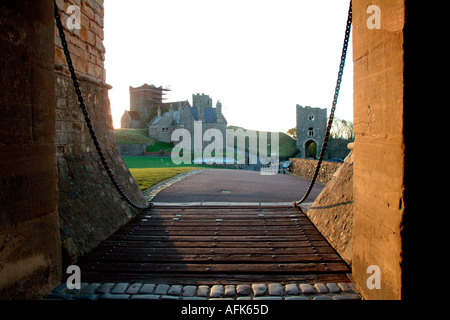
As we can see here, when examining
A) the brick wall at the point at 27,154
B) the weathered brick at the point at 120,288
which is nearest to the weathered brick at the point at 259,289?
the weathered brick at the point at 120,288

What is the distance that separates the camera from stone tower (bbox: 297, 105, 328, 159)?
55000 mm

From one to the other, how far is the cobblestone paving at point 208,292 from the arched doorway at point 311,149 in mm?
56073

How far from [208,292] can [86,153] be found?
3.43 metres

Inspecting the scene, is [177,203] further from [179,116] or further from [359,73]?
[179,116]

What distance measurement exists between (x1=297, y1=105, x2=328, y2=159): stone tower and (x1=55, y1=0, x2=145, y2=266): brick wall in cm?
5213

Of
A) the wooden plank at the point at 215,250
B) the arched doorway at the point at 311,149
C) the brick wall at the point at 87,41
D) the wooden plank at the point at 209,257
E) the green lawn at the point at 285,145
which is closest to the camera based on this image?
the wooden plank at the point at 209,257

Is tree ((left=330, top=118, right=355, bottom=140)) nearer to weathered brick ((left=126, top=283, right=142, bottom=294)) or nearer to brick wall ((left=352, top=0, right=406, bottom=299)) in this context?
brick wall ((left=352, top=0, right=406, bottom=299))

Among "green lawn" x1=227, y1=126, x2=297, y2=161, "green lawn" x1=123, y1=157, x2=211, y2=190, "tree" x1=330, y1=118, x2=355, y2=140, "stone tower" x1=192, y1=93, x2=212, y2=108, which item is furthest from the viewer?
"stone tower" x1=192, y1=93, x2=212, y2=108

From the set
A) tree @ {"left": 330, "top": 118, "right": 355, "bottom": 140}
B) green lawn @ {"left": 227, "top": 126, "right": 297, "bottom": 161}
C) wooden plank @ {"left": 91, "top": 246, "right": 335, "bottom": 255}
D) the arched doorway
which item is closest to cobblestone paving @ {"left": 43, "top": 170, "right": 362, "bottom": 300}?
wooden plank @ {"left": 91, "top": 246, "right": 335, "bottom": 255}

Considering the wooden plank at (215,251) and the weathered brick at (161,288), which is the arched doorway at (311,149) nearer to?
the wooden plank at (215,251)

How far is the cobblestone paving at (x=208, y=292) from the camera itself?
113 inches

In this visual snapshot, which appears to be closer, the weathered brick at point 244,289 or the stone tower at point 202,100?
the weathered brick at point 244,289
